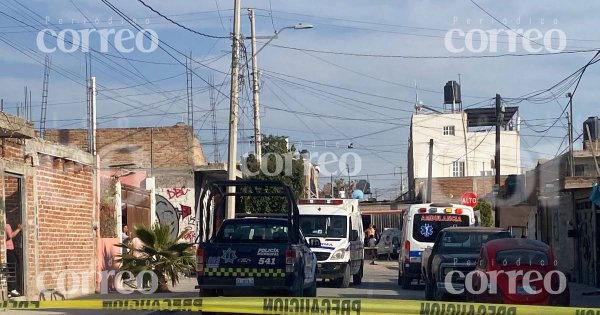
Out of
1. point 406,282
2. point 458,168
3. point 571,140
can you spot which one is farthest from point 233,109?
point 458,168

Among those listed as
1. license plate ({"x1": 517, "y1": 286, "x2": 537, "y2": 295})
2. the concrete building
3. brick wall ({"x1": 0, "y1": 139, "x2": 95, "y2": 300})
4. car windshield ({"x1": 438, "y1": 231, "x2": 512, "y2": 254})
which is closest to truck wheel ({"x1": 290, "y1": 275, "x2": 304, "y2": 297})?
license plate ({"x1": 517, "y1": 286, "x2": 537, "y2": 295})

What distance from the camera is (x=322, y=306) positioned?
39.8ft

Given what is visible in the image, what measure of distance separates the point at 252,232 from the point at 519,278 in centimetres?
489

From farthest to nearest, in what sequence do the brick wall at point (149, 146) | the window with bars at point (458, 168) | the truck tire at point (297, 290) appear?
the window with bars at point (458, 168) < the brick wall at point (149, 146) < the truck tire at point (297, 290)

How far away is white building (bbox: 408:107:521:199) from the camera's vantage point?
75.7m

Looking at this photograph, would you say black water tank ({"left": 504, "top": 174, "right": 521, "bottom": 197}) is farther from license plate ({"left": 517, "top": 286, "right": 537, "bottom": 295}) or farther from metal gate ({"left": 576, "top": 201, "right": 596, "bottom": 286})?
license plate ({"left": 517, "top": 286, "right": 537, "bottom": 295})

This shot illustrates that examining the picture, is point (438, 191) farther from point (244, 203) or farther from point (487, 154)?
point (244, 203)

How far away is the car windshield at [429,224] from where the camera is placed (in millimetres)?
25422

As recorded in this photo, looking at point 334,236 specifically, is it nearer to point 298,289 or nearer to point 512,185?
point 298,289

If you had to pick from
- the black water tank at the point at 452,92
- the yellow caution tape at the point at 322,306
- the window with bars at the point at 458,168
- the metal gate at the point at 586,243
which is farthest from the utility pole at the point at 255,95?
the window with bars at the point at 458,168

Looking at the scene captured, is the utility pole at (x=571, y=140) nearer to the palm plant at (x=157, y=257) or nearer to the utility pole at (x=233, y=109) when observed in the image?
the utility pole at (x=233, y=109)

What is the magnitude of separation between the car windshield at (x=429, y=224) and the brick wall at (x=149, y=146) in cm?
1447

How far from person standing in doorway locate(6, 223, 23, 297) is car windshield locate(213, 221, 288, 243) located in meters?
3.94

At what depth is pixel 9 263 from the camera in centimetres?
1780
